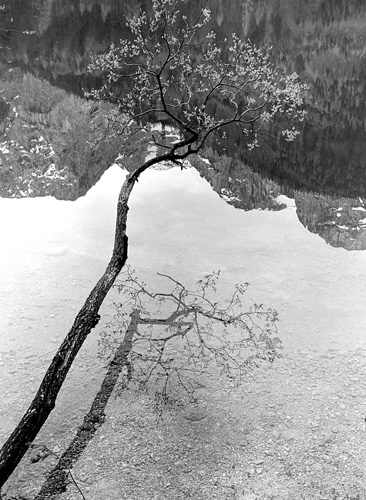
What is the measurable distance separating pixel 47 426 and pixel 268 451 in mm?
3149

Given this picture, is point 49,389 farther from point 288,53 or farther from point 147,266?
point 288,53

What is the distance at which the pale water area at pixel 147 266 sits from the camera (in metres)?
8.22

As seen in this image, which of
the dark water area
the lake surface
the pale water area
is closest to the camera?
the pale water area

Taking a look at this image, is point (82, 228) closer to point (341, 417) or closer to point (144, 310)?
point (144, 310)

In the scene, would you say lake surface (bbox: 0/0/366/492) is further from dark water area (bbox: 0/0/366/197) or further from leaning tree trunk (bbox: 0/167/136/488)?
leaning tree trunk (bbox: 0/167/136/488)

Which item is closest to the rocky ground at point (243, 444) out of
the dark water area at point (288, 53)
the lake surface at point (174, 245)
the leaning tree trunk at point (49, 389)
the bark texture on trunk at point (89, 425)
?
the bark texture on trunk at point (89, 425)

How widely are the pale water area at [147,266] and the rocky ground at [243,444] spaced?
0.74 meters

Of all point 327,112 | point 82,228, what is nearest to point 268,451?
point 82,228

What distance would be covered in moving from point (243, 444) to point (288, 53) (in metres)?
28.4

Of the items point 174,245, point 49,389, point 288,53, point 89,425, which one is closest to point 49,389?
point 49,389

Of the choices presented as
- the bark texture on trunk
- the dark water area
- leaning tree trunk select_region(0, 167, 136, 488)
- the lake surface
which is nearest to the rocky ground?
the bark texture on trunk

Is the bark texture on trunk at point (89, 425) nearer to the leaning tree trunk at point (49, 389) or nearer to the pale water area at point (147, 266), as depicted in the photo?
the pale water area at point (147, 266)

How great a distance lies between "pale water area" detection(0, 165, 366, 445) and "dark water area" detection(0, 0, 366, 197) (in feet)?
14.5

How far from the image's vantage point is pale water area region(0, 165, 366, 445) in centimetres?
822
